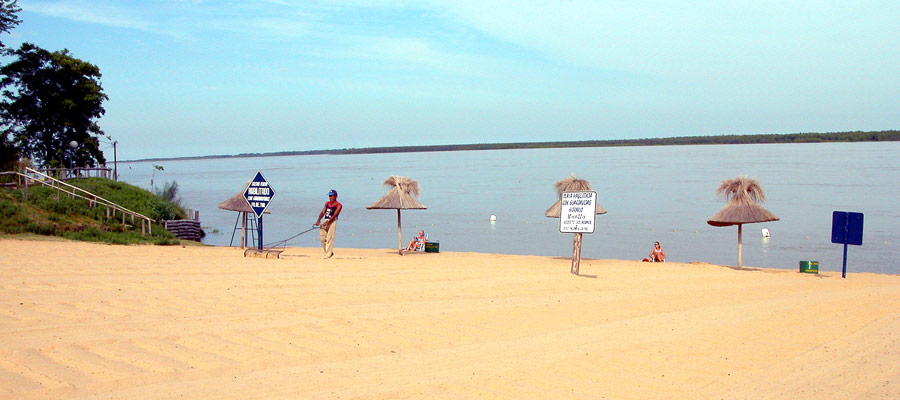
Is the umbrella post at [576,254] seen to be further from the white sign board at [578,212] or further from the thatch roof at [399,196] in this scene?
the thatch roof at [399,196]

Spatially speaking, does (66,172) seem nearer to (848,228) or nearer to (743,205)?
(743,205)

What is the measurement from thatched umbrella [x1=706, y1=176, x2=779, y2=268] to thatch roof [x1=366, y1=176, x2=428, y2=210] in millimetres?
7942

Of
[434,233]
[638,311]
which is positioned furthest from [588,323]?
[434,233]

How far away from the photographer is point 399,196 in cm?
1928

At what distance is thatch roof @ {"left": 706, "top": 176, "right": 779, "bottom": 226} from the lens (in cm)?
1781

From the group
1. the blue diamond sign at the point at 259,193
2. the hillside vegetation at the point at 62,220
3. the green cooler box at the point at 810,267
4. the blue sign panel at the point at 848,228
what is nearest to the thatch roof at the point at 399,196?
the blue diamond sign at the point at 259,193

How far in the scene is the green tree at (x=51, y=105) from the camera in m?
37.6

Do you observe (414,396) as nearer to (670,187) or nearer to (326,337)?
(326,337)

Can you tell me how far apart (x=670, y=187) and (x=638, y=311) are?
53.3m

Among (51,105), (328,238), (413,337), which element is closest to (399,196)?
(328,238)

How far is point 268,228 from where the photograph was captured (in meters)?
35.3

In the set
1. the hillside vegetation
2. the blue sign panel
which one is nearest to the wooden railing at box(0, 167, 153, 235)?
the hillside vegetation

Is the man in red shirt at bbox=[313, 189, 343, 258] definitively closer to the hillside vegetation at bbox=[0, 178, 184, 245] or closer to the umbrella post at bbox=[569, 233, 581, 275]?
the umbrella post at bbox=[569, 233, 581, 275]

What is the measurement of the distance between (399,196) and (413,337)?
12124 millimetres
